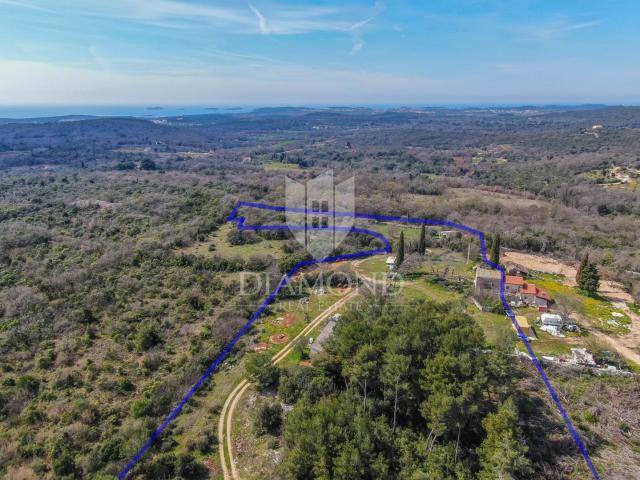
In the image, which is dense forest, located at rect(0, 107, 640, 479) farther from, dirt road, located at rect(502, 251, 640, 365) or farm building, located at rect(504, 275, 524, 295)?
farm building, located at rect(504, 275, 524, 295)

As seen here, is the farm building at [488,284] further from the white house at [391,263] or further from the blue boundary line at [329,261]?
the white house at [391,263]

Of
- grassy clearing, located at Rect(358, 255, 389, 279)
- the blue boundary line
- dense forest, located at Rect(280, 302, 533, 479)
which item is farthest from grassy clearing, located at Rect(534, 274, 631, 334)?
grassy clearing, located at Rect(358, 255, 389, 279)

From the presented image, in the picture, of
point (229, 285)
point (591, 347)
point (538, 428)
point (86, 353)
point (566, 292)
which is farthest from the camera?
point (229, 285)

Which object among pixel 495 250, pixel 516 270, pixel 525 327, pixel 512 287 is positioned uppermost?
pixel 495 250

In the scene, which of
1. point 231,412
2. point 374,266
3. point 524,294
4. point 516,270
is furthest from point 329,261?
point 231,412

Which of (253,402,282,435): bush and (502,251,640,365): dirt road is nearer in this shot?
(253,402,282,435): bush

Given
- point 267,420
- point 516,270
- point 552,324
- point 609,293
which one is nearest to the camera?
point 267,420

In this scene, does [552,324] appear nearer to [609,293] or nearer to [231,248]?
[609,293]

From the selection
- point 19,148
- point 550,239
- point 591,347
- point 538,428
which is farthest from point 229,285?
point 19,148

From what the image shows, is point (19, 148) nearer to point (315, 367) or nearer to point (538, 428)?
point (315, 367)

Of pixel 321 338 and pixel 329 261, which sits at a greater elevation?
pixel 321 338

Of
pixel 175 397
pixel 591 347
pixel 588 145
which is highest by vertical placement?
pixel 588 145
